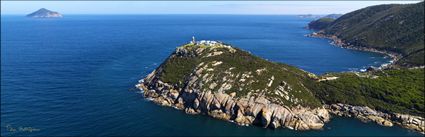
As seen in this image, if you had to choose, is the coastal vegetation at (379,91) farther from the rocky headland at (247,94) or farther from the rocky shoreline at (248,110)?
the rocky shoreline at (248,110)

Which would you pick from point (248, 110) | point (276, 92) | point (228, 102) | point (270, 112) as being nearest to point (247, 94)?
point (228, 102)

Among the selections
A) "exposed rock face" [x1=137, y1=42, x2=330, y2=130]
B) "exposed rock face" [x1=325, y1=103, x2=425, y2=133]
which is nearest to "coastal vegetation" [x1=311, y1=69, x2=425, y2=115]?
"exposed rock face" [x1=325, y1=103, x2=425, y2=133]

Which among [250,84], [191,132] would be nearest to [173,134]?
[191,132]
